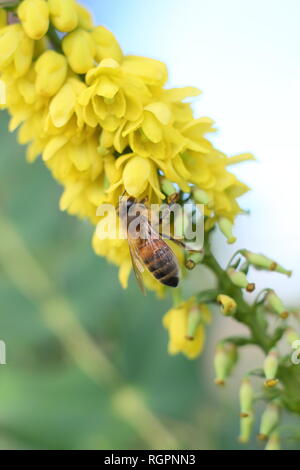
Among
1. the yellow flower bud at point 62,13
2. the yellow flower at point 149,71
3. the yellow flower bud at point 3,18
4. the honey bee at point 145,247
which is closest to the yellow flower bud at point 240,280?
the honey bee at point 145,247

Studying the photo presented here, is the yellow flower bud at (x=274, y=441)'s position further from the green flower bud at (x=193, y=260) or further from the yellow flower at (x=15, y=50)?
the yellow flower at (x=15, y=50)

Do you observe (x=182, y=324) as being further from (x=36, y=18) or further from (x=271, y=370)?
(x=36, y=18)

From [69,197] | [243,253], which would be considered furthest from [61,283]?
[243,253]

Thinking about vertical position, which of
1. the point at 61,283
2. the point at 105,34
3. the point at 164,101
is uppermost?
the point at 105,34

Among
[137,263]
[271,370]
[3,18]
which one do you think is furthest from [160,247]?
[3,18]

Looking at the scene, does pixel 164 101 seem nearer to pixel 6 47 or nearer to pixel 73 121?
pixel 73 121

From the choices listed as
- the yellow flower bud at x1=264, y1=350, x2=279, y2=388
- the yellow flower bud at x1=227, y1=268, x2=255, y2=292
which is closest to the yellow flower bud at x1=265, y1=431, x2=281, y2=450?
the yellow flower bud at x1=264, y1=350, x2=279, y2=388
